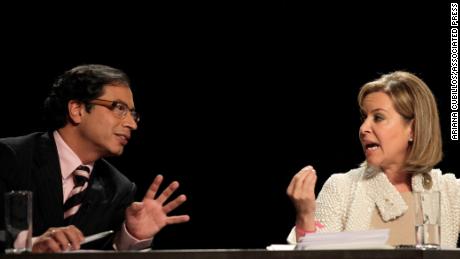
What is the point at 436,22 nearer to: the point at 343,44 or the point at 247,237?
the point at 343,44

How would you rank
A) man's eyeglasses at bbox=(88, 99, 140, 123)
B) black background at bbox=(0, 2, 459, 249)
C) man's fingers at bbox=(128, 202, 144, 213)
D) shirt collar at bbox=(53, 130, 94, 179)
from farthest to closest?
black background at bbox=(0, 2, 459, 249), man's eyeglasses at bbox=(88, 99, 140, 123), shirt collar at bbox=(53, 130, 94, 179), man's fingers at bbox=(128, 202, 144, 213)

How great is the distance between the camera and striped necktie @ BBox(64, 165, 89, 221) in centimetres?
286

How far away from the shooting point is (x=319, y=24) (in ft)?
12.2

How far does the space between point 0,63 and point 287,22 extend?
4.26 feet

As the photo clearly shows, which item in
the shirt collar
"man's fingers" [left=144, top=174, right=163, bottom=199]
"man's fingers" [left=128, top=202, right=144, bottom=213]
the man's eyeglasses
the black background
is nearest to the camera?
"man's fingers" [left=144, top=174, right=163, bottom=199]

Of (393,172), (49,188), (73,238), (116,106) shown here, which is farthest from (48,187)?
(393,172)

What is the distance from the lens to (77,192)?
114 inches

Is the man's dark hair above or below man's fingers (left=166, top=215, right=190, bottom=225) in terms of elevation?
above

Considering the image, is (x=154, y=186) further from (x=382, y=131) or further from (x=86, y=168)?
(x=382, y=131)

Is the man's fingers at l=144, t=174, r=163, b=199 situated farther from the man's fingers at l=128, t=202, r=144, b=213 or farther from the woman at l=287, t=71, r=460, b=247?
the woman at l=287, t=71, r=460, b=247

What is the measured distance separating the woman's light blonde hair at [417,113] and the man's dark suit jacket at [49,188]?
1.01m

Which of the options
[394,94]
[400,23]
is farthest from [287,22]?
[394,94]

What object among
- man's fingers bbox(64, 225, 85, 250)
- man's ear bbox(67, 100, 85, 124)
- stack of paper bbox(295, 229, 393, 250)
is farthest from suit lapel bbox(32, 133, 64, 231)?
stack of paper bbox(295, 229, 393, 250)

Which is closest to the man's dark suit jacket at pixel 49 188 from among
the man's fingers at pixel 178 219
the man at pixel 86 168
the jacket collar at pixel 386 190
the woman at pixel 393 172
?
the man at pixel 86 168
